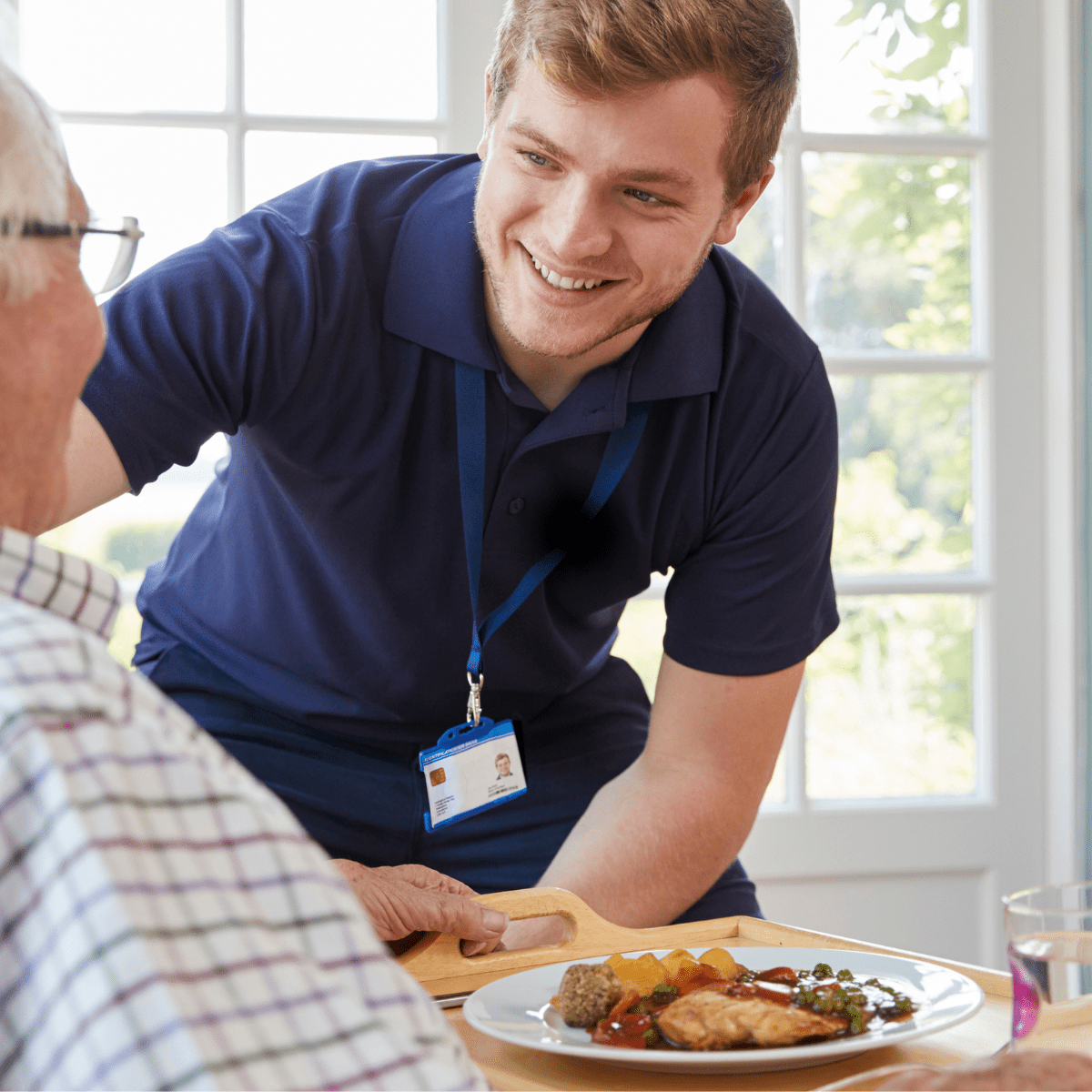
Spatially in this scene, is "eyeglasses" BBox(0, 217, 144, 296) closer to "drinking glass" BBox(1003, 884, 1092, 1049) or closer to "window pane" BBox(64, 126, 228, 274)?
"drinking glass" BBox(1003, 884, 1092, 1049)

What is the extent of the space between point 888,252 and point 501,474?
138 centimetres

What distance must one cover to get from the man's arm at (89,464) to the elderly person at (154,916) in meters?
0.65

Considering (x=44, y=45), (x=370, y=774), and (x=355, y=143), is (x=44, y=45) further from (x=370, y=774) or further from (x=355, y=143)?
(x=370, y=774)

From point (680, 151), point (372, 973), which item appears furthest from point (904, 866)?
point (372, 973)

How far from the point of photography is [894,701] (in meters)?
2.45

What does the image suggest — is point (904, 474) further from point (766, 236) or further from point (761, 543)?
point (761, 543)

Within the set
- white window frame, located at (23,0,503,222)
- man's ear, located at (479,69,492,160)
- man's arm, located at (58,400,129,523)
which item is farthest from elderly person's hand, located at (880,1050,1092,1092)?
white window frame, located at (23,0,503,222)

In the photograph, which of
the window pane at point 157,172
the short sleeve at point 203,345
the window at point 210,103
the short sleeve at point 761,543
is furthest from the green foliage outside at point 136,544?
the short sleeve at point 761,543

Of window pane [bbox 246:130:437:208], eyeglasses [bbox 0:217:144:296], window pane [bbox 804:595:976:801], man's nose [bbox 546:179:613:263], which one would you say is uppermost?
window pane [bbox 246:130:437:208]

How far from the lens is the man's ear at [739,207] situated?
1365 millimetres

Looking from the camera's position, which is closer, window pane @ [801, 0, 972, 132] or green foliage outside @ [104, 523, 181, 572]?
green foliage outside @ [104, 523, 181, 572]

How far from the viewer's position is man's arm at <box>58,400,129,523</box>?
117 centimetres

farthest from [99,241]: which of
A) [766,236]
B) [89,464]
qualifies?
[766,236]

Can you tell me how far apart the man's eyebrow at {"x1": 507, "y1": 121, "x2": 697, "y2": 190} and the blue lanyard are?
0.86ft
